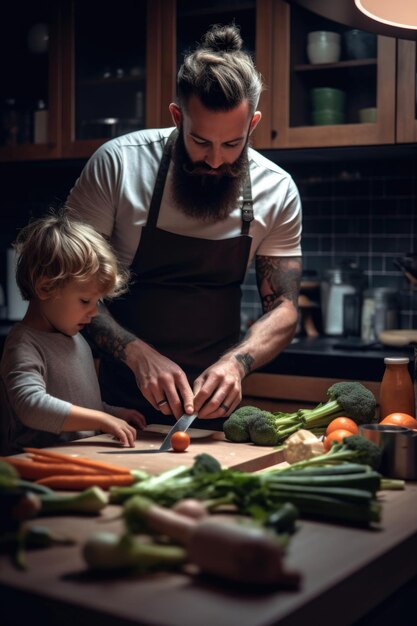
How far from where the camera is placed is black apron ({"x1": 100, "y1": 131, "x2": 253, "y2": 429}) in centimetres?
244

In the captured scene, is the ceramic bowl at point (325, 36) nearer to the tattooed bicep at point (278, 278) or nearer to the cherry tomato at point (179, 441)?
the tattooed bicep at point (278, 278)

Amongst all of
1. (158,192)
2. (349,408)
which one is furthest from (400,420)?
(158,192)

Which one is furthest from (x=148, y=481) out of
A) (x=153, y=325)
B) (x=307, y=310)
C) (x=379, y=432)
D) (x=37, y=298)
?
(x=307, y=310)

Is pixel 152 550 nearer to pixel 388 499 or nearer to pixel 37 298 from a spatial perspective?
pixel 388 499

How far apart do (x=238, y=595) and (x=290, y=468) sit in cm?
49

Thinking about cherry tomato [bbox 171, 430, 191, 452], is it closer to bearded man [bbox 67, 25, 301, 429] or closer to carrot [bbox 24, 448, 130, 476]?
carrot [bbox 24, 448, 130, 476]

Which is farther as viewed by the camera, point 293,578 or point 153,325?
point 153,325

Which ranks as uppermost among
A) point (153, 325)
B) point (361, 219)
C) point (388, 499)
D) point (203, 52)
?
point (203, 52)

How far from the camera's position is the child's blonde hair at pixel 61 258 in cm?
206

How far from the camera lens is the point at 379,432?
1.65m

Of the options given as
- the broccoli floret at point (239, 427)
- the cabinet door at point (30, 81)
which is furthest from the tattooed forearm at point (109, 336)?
the cabinet door at point (30, 81)

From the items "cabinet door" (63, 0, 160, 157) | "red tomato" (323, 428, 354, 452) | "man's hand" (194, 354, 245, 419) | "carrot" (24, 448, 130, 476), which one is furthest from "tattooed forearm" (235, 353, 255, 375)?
"cabinet door" (63, 0, 160, 157)

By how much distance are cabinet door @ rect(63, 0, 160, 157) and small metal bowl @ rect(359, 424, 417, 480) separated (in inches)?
93.1

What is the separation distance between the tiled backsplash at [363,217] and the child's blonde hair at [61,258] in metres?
1.77
